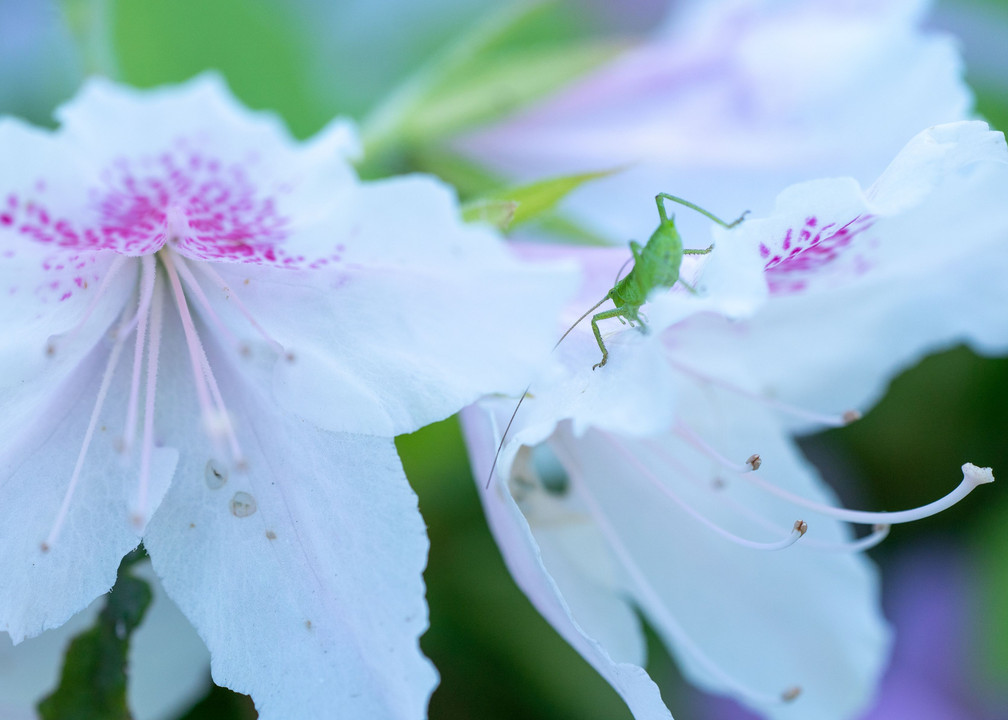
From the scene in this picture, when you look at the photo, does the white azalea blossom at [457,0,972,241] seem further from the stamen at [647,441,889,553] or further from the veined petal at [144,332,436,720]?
the veined petal at [144,332,436,720]

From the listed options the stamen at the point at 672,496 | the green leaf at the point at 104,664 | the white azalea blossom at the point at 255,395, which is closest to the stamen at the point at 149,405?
the white azalea blossom at the point at 255,395

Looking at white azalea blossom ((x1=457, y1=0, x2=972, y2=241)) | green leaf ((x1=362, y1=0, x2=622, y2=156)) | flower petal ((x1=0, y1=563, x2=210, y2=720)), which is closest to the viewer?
flower petal ((x1=0, y1=563, x2=210, y2=720))

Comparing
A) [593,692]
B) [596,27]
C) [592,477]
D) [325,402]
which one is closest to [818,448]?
[593,692]

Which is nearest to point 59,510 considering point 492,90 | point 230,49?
point 492,90

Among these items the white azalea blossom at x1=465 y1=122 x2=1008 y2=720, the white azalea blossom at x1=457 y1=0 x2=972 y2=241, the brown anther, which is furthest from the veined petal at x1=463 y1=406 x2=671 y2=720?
the white azalea blossom at x1=457 y1=0 x2=972 y2=241

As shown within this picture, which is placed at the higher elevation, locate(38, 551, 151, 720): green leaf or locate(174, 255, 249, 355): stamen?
locate(174, 255, 249, 355): stamen

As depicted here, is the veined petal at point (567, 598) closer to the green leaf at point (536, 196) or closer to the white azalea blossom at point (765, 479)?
the white azalea blossom at point (765, 479)

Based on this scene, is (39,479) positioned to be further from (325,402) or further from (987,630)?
(987,630)
